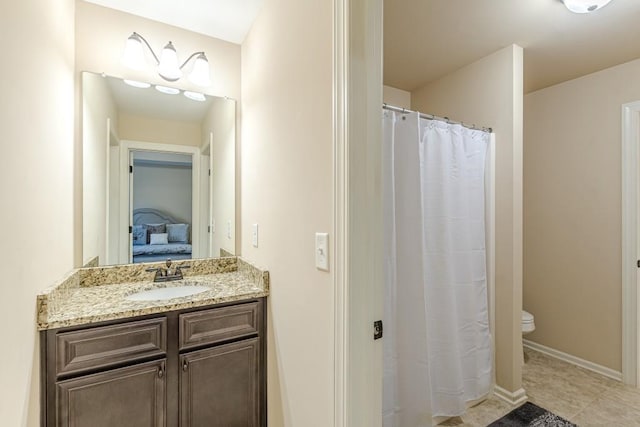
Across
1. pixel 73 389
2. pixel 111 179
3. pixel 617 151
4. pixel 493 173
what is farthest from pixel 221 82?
pixel 617 151

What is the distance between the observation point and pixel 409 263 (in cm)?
173

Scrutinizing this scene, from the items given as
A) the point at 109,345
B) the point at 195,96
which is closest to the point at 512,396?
the point at 109,345

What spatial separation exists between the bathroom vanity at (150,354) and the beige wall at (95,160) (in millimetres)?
166

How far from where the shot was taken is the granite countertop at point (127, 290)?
119 centimetres

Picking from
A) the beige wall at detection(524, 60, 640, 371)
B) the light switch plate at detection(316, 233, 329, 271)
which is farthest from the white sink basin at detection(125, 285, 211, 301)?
the beige wall at detection(524, 60, 640, 371)

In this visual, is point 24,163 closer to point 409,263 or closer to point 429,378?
point 409,263

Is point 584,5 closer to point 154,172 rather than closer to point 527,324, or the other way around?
point 527,324

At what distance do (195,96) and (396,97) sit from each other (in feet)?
6.09

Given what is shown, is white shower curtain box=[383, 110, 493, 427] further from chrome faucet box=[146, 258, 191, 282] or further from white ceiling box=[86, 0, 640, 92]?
chrome faucet box=[146, 258, 191, 282]

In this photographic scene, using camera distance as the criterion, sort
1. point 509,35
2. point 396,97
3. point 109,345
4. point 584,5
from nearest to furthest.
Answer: point 109,345
point 584,5
point 509,35
point 396,97

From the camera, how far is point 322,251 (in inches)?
40.6

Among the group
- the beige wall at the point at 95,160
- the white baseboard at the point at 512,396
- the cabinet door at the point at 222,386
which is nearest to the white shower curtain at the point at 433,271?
the white baseboard at the point at 512,396

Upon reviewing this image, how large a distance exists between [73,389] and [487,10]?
9.01ft

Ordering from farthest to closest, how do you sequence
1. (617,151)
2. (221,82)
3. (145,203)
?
1. (617,151)
2. (221,82)
3. (145,203)
